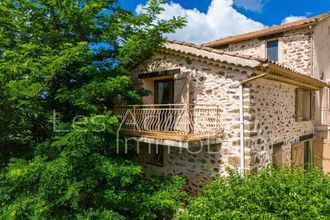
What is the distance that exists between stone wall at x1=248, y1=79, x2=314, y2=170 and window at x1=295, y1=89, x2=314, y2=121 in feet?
2.10

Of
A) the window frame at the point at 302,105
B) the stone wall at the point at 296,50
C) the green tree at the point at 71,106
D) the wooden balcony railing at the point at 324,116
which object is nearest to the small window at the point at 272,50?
the stone wall at the point at 296,50

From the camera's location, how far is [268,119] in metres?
9.23

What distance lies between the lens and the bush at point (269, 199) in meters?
4.79

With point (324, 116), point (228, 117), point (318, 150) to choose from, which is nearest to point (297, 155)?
point (318, 150)

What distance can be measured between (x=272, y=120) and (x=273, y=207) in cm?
497

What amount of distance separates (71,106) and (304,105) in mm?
11093

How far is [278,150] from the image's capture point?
10164 millimetres

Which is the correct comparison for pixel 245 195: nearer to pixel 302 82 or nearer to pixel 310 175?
pixel 310 175

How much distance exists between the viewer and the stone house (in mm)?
8117

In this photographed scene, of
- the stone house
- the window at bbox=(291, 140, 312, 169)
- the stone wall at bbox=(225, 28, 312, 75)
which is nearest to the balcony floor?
the stone house

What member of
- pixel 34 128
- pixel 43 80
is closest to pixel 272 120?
pixel 43 80

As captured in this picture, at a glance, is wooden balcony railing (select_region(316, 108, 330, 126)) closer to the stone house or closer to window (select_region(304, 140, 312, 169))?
window (select_region(304, 140, 312, 169))

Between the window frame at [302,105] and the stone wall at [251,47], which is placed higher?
the stone wall at [251,47]

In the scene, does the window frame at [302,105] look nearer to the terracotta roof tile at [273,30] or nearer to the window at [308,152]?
the window at [308,152]
